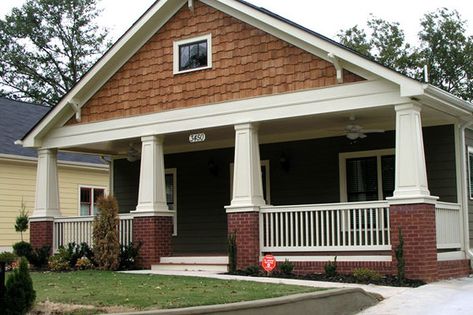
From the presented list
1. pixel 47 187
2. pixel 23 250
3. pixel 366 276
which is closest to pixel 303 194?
pixel 366 276

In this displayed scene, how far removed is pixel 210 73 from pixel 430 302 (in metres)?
7.43

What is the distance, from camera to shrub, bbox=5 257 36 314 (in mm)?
7895

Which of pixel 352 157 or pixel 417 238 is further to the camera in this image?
pixel 352 157

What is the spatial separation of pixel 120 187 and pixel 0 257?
18.0ft

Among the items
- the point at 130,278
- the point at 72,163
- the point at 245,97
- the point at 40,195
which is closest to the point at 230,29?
the point at 245,97

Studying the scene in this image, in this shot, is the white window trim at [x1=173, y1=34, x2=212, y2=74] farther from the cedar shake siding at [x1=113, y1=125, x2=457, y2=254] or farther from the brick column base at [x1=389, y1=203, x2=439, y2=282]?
the brick column base at [x1=389, y1=203, x2=439, y2=282]

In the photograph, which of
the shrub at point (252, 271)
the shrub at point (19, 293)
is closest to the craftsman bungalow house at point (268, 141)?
the shrub at point (252, 271)

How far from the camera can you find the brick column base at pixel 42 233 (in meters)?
18.2

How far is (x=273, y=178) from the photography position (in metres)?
17.8

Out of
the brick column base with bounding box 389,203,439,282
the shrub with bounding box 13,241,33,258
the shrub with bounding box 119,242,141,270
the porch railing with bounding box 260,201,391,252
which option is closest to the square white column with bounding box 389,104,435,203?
the brick column base with bounding box 389,203,439,282

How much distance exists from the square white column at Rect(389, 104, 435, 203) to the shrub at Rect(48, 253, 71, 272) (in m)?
8.03

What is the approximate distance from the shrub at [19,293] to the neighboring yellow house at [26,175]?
15.3 m

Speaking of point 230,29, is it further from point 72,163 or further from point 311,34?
point 72,163

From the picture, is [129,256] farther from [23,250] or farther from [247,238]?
[247,238]
